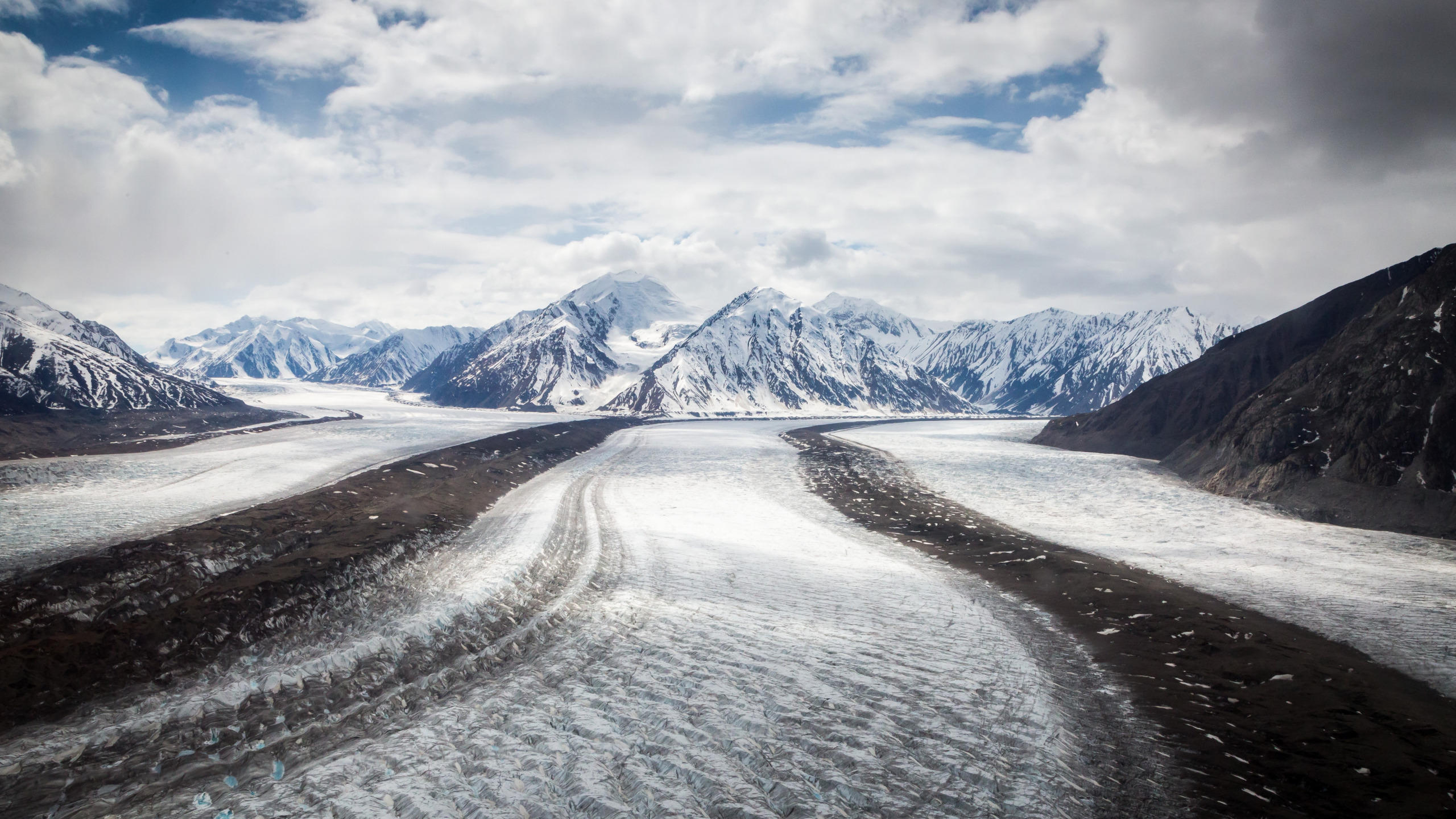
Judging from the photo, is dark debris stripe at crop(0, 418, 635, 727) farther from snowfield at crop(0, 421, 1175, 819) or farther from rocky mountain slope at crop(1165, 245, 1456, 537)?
rocky mountain slope at crop(1165, 245, 1456, 537)

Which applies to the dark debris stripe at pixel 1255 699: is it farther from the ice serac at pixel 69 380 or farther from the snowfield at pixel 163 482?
the ice serac at pixel 69 380

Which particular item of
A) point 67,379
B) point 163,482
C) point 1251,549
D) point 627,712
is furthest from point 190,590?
point 67,379

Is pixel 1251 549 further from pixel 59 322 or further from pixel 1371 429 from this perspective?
pixel 59 322

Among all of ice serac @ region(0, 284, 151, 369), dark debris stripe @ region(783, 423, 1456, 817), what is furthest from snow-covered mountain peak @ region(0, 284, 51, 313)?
dark debris stripe @ region(783, 423, 1456, 817)

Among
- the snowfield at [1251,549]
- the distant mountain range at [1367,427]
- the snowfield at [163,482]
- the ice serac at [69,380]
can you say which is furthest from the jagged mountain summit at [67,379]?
the distant mountain range at [1367,427]

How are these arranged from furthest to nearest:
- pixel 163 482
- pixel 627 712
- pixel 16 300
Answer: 1. pixel 16 300
2. pixel 163 482
3. pixel 627 712

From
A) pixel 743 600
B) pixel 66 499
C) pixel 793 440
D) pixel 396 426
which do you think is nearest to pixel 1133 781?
pixel 743 600

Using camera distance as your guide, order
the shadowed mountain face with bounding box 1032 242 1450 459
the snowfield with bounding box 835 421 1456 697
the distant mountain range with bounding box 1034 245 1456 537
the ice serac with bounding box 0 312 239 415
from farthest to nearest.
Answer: the ice serac with bounding box 0 312 239 415
the shadowed mountain face with bounding box 1032 242 1450 459
the distant mountain range with bounding box 1034 245 1456 537
the snowfield with bounding box 835 421 1456 697
